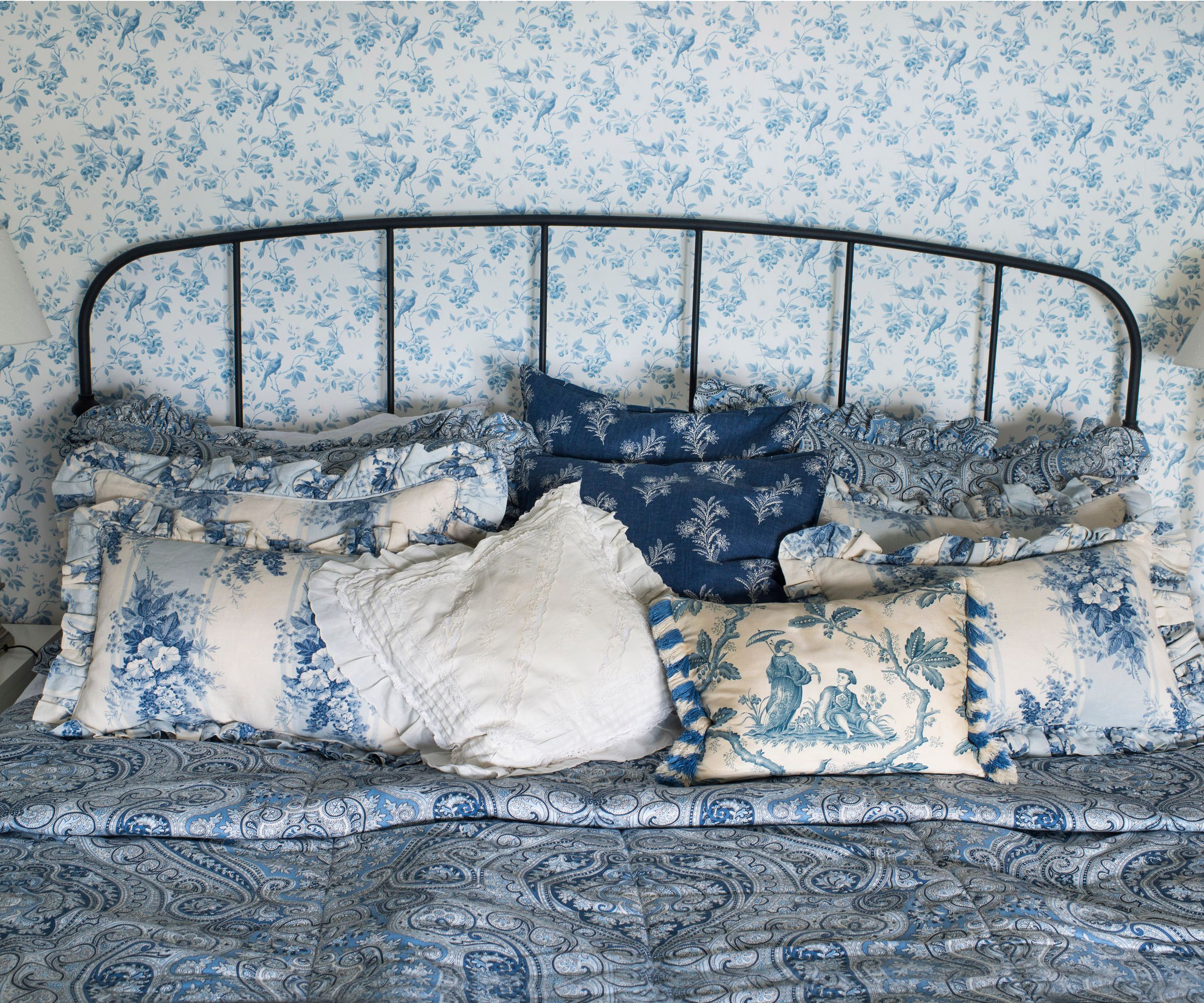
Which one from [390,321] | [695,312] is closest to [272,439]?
[390,321]

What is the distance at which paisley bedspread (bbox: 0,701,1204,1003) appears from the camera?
3.18ft

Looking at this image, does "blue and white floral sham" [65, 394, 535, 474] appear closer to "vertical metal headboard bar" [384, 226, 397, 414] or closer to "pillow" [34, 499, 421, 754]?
"vertical metal headboard bar" [384, 226, 397, 414]

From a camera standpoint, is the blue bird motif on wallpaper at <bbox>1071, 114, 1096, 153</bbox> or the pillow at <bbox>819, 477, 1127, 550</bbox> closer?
the pillow at <bbox>819, 477, 1127, 550</bbox>

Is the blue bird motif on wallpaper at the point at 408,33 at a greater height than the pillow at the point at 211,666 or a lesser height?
greater

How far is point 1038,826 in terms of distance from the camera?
1.28 meters

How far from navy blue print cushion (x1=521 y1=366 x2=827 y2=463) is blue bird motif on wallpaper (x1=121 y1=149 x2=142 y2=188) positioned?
1.01 meters

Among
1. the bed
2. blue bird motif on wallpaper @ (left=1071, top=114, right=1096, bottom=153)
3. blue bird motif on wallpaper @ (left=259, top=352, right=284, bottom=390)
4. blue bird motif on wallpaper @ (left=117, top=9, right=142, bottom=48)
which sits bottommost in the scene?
the bed

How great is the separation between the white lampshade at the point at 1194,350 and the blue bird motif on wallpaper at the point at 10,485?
2.51 metres

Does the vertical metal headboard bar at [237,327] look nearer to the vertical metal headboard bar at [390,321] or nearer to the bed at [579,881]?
the vertical metal headboard bar at [390,321]

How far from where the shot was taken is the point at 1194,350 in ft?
6.46

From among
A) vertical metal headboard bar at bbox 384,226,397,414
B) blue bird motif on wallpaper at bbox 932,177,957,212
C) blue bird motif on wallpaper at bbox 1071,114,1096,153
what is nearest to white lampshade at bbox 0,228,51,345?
vertical metal headboard bar at bbox 384,226,397,414

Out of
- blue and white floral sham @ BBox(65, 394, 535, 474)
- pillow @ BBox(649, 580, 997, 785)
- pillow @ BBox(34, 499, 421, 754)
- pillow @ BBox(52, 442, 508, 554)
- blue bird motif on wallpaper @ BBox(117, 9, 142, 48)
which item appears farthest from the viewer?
blue bird motif on wallpaper @ BBox(117, 9, 142, 48)

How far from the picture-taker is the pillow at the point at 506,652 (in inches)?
54.4

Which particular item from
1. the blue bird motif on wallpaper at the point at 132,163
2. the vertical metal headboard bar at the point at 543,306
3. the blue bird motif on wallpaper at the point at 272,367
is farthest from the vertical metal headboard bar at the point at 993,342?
the blue bird motif on wallpaper at the point at 132,163
